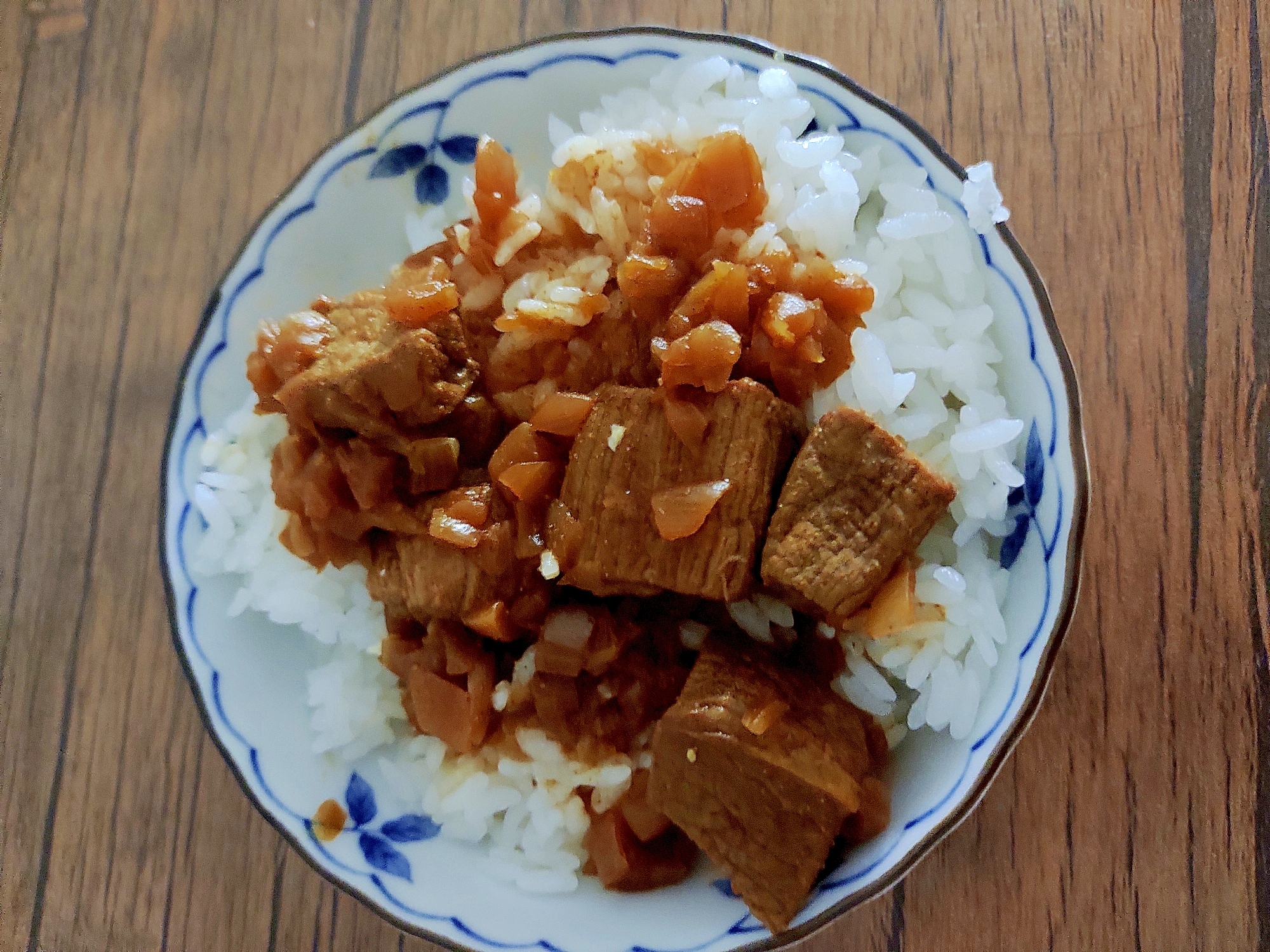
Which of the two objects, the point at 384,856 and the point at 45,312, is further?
the point at 45,312

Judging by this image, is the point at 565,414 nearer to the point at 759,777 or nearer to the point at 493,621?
the point at 493,621

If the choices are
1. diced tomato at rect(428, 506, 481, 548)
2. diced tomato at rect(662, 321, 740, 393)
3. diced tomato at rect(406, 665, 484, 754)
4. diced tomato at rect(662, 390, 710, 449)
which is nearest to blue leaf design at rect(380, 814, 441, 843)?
diced tomato at rect(406, 665, 484, 754)

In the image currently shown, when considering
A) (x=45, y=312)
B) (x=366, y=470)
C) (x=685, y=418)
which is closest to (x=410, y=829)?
(x=366, y=470)

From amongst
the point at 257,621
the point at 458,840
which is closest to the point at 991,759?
the point at 458,840

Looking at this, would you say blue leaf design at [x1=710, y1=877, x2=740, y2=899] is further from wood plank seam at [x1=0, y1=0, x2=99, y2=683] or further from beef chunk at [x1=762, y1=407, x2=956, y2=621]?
wood plank seam at [x1=0, y1=0, x2=99, y2=683]

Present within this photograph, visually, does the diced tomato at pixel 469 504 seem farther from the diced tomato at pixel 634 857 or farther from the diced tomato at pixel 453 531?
the diced tomato at pixel 634 857

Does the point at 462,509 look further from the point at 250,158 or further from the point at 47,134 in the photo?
the point at 47,134

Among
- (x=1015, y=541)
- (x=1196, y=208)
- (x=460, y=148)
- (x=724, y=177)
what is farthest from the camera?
(x=460, y=148)
